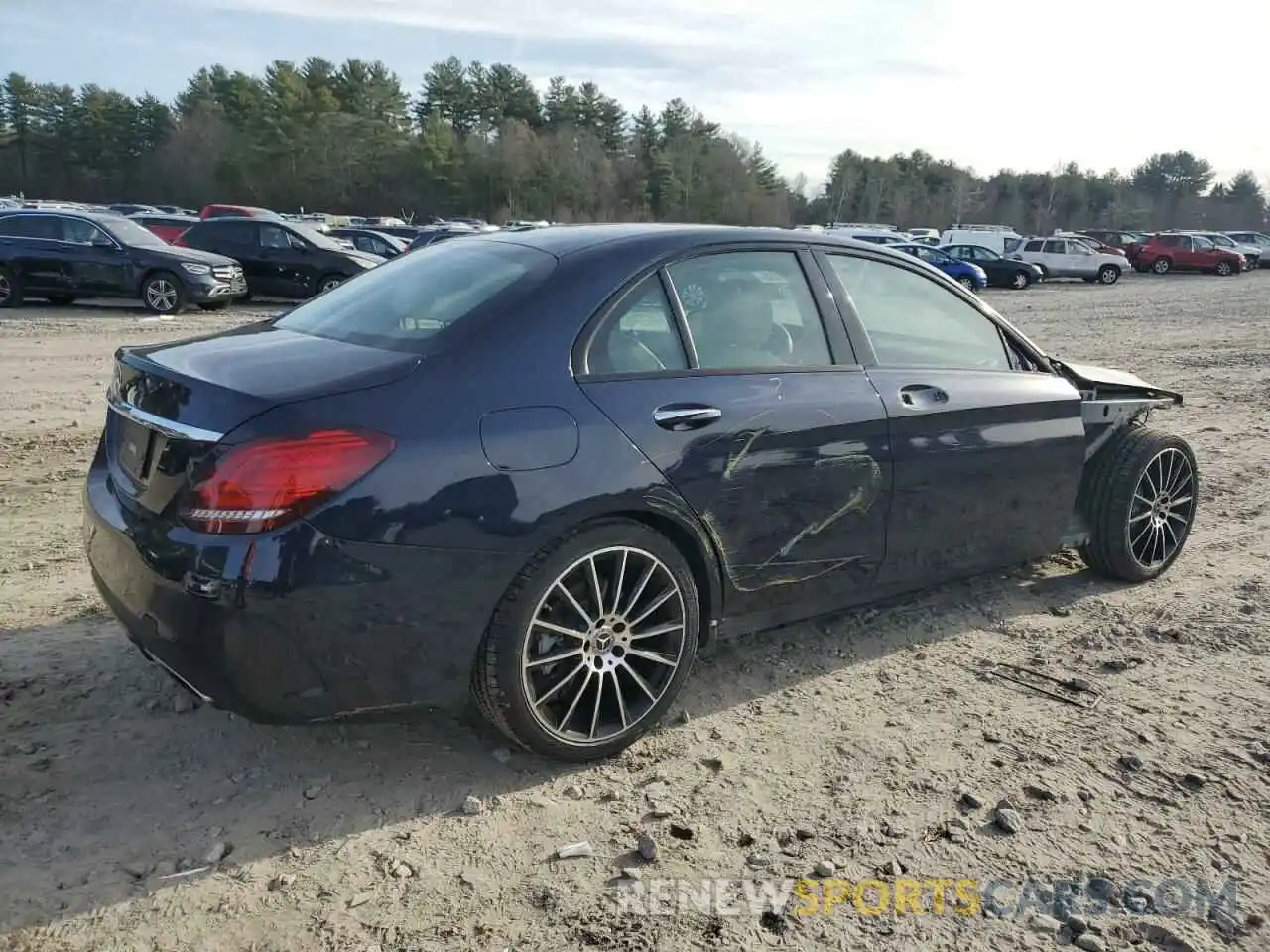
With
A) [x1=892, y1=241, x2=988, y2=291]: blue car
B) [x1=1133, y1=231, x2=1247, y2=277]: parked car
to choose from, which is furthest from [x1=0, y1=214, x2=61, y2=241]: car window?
[x1=1133, y1=231, x2=1247, y2=277]: parked car

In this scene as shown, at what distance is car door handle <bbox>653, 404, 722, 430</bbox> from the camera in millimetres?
3162

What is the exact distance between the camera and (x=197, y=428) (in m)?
2.69

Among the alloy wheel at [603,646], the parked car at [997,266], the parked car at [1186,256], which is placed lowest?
the alloy wheel at [603,646]

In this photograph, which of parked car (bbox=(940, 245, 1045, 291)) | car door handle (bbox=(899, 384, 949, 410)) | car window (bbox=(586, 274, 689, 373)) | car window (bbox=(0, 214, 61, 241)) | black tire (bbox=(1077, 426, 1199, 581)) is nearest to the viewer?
car window (bbox=(586, 274, 689, 373))

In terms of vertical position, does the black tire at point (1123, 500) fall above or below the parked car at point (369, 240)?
below

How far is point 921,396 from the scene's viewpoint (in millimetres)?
3906

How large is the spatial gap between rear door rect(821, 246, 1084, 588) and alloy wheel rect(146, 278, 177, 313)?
14641 millimetres

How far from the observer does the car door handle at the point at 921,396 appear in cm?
385

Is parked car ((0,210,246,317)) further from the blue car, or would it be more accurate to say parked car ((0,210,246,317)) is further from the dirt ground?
the blue car

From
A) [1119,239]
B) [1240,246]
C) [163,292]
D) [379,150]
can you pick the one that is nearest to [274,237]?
[163,292]

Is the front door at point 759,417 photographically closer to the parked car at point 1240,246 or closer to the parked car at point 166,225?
the parked car at point 166,225

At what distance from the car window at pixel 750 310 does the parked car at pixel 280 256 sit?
50.8 feet

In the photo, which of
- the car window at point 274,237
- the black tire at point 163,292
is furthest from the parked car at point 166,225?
the black tire at point 163,292

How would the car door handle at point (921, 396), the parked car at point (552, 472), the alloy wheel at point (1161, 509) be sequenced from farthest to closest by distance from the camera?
the alloy wheel at point (1161, 509) < the car door handle at point (921, 396) < the parked car at point (552, 472)
